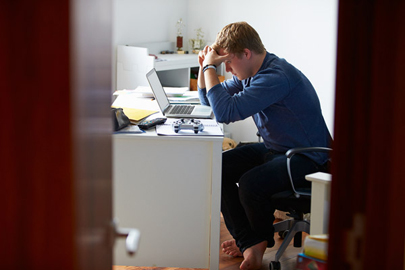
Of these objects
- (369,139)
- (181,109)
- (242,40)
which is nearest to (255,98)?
(242,40)

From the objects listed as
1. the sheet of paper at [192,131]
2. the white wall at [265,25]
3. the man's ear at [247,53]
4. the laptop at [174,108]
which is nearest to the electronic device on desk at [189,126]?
the sheet of paper at [192,131]

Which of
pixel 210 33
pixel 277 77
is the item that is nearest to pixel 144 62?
pixel 210 33

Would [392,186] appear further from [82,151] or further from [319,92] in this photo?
[319,92]

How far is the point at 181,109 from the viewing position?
292cm

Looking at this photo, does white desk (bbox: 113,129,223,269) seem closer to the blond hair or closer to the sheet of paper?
the sheet of paper

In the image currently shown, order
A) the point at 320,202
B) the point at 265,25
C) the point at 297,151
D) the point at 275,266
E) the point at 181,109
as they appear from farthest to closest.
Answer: the point at 265,25 < the point at 181,109 < the point at 275,266 < the point at 297,151 < the point at 320,202

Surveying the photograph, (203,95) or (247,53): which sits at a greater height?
(247,53)

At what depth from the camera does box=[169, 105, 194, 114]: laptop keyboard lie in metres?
2.85

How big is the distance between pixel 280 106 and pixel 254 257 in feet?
2.34

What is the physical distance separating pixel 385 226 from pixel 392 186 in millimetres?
50

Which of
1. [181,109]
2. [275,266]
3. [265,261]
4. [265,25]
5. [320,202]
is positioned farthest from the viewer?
[265,25]

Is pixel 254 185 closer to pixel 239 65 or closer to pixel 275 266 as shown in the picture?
pixel 275 266

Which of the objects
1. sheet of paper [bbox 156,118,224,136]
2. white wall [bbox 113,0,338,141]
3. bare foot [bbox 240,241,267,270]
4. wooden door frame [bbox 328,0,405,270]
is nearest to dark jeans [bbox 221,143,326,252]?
bare foot [bbox 240,241,267,270]

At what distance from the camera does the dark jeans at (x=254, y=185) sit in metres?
2.39
